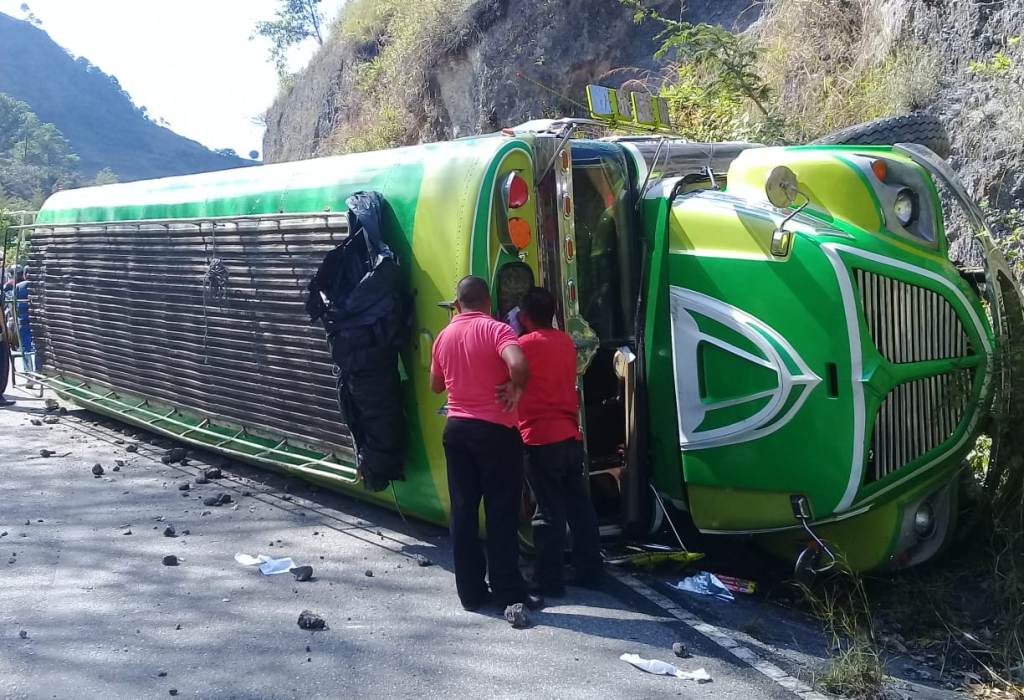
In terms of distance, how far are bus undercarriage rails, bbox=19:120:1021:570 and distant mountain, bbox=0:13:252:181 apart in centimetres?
10984

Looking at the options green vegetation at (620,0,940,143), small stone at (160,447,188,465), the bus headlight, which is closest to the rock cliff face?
green vegetation at (620,0,940,143)

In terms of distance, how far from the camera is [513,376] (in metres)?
5.23

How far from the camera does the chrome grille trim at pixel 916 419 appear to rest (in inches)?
202

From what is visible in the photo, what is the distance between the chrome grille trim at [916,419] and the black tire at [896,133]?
2.14 m

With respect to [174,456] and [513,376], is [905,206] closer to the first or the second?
[513,376]

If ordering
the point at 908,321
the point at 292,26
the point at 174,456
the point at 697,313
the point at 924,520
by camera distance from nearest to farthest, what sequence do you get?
the point at 908,321, the point at 924,520, the point at 697,313, the point at 174,456, the point at 292,26

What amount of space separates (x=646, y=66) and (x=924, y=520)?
12303 millimetres

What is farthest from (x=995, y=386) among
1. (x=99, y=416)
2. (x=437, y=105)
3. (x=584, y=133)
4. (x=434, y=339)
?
(x=437, y=105)

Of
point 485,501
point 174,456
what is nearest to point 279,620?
point 485,501

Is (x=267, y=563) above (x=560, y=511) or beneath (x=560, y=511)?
beneath

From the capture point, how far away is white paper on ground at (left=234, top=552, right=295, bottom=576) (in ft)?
20.4

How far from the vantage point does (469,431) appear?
532 cm

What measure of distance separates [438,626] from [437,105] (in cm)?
1644

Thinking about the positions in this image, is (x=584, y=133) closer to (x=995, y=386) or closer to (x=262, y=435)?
(x=262, y=435)
